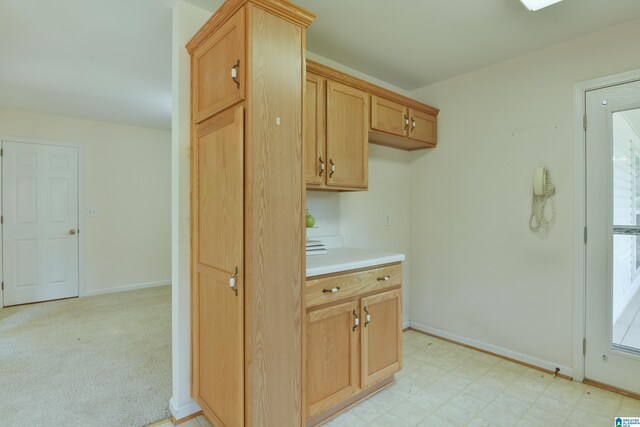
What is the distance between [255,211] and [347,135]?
1.16 m

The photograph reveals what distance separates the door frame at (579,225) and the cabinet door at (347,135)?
150 centimetres

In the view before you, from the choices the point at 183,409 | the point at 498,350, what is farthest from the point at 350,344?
the point at 498,350

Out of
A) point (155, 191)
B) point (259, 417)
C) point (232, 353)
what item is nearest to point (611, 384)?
point (259, 417)

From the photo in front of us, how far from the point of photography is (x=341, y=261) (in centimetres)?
201

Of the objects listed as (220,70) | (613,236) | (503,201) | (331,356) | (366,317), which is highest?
(220,70)

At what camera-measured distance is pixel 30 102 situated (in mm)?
3766

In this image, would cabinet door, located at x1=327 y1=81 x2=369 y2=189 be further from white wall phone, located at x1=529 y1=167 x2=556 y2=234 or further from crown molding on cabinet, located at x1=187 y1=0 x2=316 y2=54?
white wall phone, located at x1=529 y1=167 x2=556 y2=234

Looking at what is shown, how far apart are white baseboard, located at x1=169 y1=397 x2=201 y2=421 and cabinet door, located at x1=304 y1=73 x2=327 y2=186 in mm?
1519

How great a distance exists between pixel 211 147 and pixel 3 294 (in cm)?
424

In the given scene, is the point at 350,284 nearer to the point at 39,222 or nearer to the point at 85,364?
the point at 85,364

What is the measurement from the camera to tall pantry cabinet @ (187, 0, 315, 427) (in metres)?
1.45

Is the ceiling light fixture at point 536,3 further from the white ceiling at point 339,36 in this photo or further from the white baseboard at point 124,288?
the white baseboard at point 124,288

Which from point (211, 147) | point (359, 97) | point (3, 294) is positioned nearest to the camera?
point (211, 147)

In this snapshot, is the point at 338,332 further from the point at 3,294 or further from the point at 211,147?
the point at 3,294
